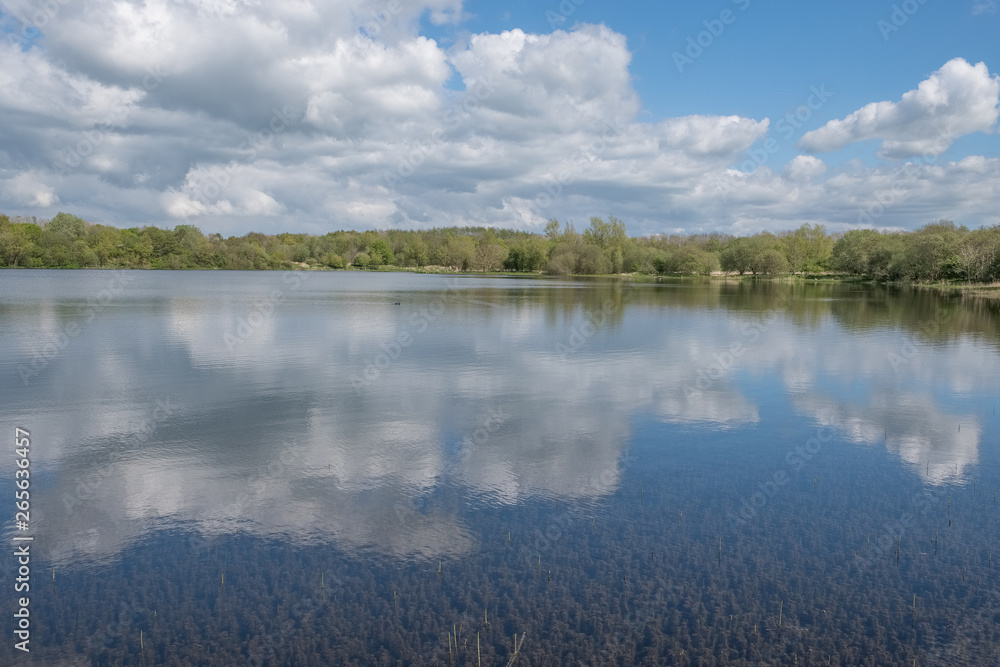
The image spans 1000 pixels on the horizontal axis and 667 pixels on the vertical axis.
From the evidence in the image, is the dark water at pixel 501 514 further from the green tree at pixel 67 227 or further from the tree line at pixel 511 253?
the green tree at pixel 67 227

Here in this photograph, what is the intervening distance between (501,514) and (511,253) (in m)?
162

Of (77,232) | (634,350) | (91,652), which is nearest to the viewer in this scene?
(91,652)

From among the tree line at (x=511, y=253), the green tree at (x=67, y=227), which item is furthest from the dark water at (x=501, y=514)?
the green tree at (x=67, y=227)

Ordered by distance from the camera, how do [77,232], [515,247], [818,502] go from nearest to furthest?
→ 1. [818,502]
2. [77,232]
3. [515,247]

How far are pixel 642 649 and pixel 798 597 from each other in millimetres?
2320

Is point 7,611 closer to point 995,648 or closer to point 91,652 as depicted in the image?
point 91,652

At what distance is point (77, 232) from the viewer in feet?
465

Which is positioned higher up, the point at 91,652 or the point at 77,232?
the point at 77,232

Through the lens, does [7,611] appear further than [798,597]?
No

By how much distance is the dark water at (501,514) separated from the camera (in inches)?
272

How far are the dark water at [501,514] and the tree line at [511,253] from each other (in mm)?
96907

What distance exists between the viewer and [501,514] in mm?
9812

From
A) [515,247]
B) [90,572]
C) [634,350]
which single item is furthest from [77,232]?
[90,572]

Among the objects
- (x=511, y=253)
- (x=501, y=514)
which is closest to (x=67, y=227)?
(x=511, y=253)
